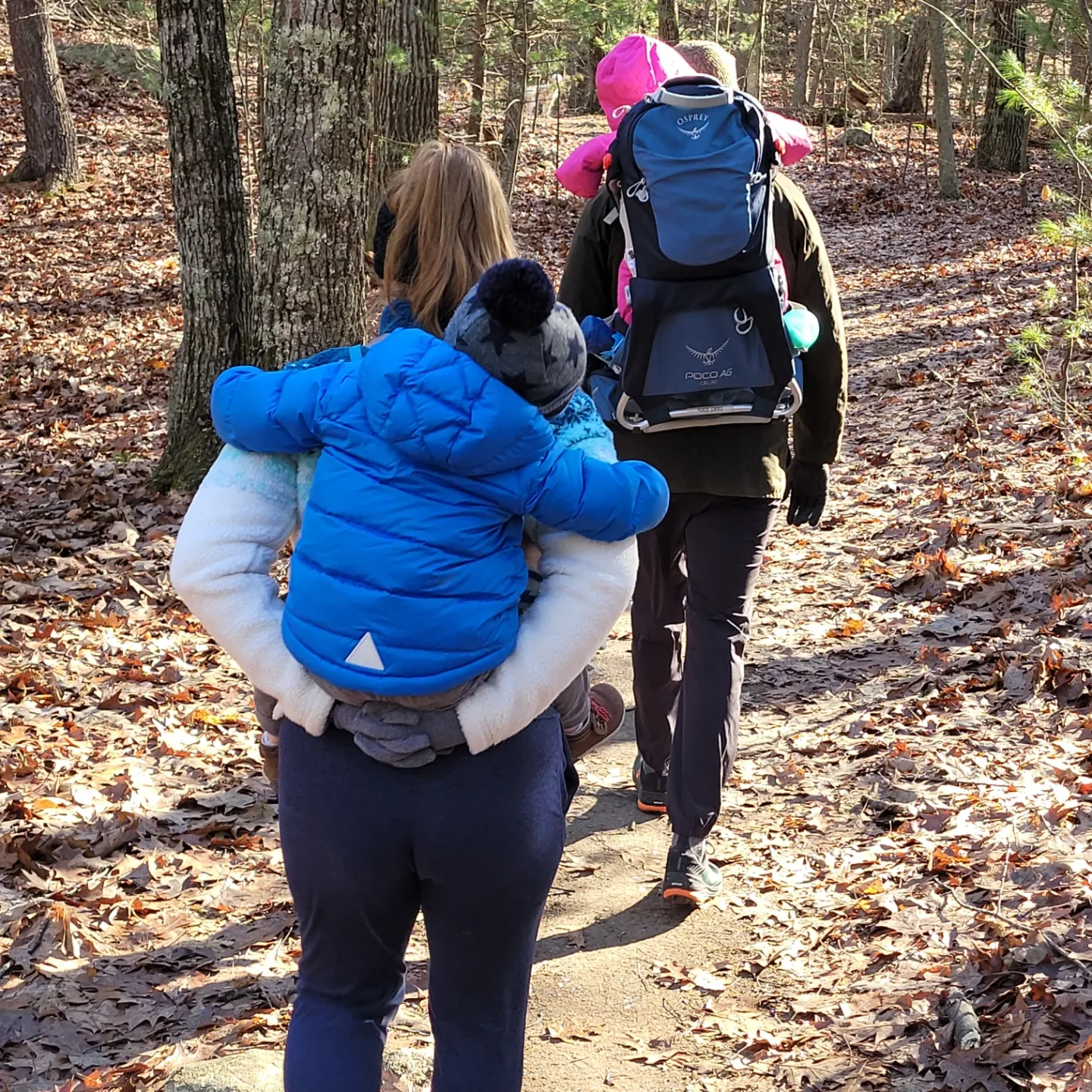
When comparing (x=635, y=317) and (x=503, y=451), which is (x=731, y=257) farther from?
(x=503, y=451)

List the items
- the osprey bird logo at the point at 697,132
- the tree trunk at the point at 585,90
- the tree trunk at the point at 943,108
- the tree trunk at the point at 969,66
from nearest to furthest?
the osprey bird logo at the point at 697,132, the tree trunk at the point at 943,108, the tree trunk at the point at 969,66, the tree trunk at the point at 585,90

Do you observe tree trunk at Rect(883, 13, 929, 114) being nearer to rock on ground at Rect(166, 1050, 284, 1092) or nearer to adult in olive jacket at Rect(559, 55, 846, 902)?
adult in olive jacket at Rect(559, 55, 846, 902)

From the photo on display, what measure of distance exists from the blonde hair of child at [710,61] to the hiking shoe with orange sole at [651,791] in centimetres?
240

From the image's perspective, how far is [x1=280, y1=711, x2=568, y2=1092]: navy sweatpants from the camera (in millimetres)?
2055

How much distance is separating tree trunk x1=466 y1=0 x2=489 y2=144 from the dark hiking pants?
877 cm

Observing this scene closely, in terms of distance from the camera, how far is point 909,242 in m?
16.6

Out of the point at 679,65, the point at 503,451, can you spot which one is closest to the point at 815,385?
the point at 679,65

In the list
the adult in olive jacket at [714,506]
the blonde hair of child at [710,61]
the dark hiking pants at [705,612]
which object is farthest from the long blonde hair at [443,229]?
the blonde hair of child at [710,61]

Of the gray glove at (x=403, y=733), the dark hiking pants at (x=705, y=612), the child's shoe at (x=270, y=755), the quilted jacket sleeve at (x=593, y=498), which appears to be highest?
the quilted jacket sleeve at (x=593, y=498)

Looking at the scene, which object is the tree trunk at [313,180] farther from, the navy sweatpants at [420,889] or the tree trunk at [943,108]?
the tree trunk at [943,108]

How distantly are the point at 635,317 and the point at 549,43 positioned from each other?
15.2 meters

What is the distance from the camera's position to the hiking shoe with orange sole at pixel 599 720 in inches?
100

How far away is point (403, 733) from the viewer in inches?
79.7

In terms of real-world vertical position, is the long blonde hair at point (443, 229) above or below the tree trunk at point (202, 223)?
above
